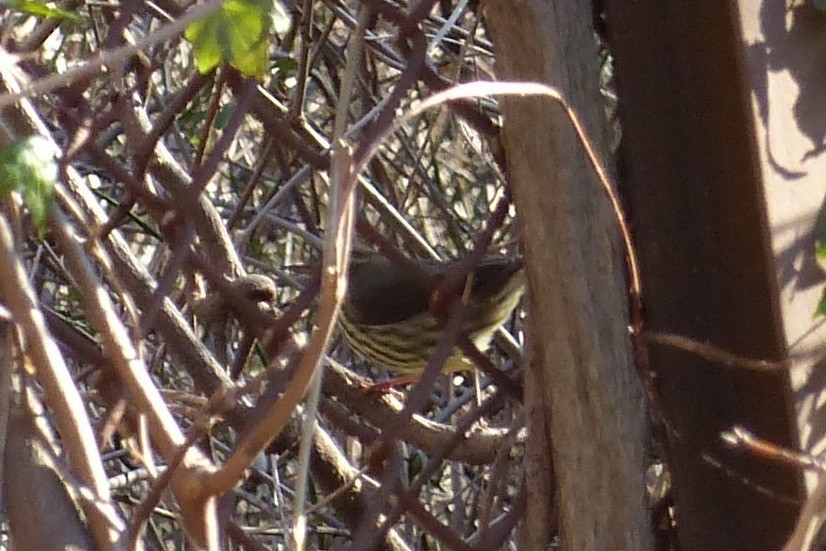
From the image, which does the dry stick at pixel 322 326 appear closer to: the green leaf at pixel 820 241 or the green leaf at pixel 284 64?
the green leaf at pixel 820 241

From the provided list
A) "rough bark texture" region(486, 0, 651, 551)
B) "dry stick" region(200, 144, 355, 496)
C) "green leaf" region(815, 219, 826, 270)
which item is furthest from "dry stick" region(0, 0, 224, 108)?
"green leaf" region(815, 219, 826, 270)

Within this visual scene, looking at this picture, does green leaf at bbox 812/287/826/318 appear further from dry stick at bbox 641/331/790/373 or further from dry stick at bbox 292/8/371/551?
dry stick at bbox 292/8/371/551

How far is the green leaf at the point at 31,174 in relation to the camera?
76 cm

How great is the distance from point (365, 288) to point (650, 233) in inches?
93.8

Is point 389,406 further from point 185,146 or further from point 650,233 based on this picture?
point 185,146

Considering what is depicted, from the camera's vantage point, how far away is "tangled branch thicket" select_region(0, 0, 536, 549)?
732 mm

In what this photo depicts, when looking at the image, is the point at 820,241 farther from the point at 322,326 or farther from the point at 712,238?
the point at 322,326

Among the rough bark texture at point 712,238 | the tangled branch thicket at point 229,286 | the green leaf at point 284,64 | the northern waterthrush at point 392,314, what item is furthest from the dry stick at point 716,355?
the northern waterthrush at point 392,314

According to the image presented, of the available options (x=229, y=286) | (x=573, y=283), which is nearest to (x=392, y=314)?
(x=229, y=286)

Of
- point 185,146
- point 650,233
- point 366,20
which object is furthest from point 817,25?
point 185,146

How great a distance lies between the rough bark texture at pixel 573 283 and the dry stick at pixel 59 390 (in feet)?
1.13

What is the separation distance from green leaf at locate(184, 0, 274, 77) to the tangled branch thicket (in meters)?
0.07

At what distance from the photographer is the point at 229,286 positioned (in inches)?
49.2

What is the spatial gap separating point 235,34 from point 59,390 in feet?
0.87
